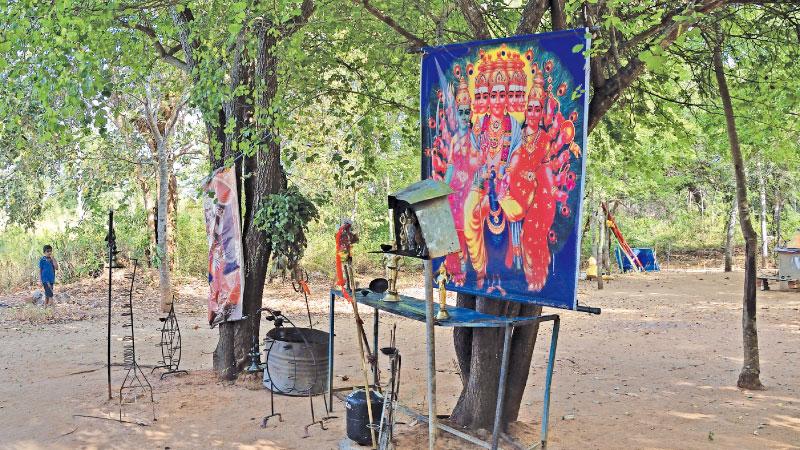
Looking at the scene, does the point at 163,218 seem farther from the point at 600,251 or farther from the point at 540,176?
the point at 600,251

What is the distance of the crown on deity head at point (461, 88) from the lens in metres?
5.53

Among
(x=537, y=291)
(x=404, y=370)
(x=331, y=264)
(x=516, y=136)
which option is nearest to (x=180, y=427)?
(x=404, y=370)

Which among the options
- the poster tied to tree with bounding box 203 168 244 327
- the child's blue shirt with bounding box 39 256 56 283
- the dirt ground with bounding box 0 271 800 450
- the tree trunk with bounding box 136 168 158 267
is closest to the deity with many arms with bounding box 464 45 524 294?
the dirt ground with bounding box 0 271 800 450

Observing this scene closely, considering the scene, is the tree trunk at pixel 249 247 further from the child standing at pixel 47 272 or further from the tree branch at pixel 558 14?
the child standing at pixel 47 272

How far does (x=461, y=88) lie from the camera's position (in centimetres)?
557

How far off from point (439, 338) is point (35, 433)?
20.9 feet

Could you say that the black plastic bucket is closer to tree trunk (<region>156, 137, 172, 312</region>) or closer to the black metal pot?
the black metal pot

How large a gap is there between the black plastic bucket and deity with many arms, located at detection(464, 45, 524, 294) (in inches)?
47.9

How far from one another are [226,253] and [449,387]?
120 inches

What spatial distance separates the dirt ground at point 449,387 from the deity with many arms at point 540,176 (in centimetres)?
167

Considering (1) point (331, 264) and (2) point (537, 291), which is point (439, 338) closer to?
(2) point (537, 291)

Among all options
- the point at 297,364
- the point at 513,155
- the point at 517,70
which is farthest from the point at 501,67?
the point at 297,364

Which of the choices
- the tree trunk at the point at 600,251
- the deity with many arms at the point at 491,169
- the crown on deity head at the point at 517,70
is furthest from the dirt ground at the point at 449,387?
the tree trunk at the point at 600,251

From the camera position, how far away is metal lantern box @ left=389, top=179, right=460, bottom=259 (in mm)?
4344
